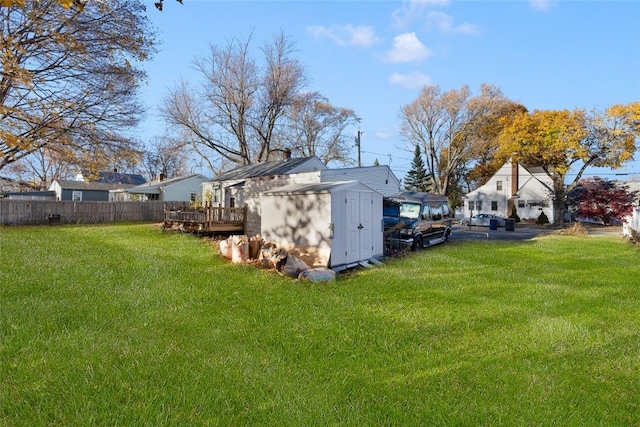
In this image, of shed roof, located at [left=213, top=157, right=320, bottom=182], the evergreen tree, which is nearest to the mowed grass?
shed roof, located at [left=213, top=157, right=320, bottom=182]

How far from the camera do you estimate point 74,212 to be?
2114 cm

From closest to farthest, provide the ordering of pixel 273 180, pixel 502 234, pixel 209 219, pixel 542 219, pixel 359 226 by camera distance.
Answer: pixel 359 226 → pixel 209 219 → pixel 273 180 → pixel 502 234 → pixel 542 219

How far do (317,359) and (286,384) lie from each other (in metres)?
0.60

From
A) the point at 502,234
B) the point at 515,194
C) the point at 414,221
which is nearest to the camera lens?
the point at 414,221

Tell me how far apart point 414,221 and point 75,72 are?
11239 mm

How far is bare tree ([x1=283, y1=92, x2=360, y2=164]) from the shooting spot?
Result: 117 ft

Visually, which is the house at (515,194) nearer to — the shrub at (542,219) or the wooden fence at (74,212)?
the shrub at (542,219)

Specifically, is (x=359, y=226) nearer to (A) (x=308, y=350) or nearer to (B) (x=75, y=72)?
(A) (x=308, y=350)

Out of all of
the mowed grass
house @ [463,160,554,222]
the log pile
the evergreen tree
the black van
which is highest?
the evergreen tree

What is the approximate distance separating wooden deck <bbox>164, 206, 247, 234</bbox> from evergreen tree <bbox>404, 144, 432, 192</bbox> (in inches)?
1319

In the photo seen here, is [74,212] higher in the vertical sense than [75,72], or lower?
lower

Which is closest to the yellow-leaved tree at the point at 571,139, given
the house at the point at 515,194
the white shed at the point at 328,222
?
the house at the point at 515,194

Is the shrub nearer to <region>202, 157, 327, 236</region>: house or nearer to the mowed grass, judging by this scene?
<region>202, 157, 327, 236</region>: house

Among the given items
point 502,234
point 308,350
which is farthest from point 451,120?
point 308,350
